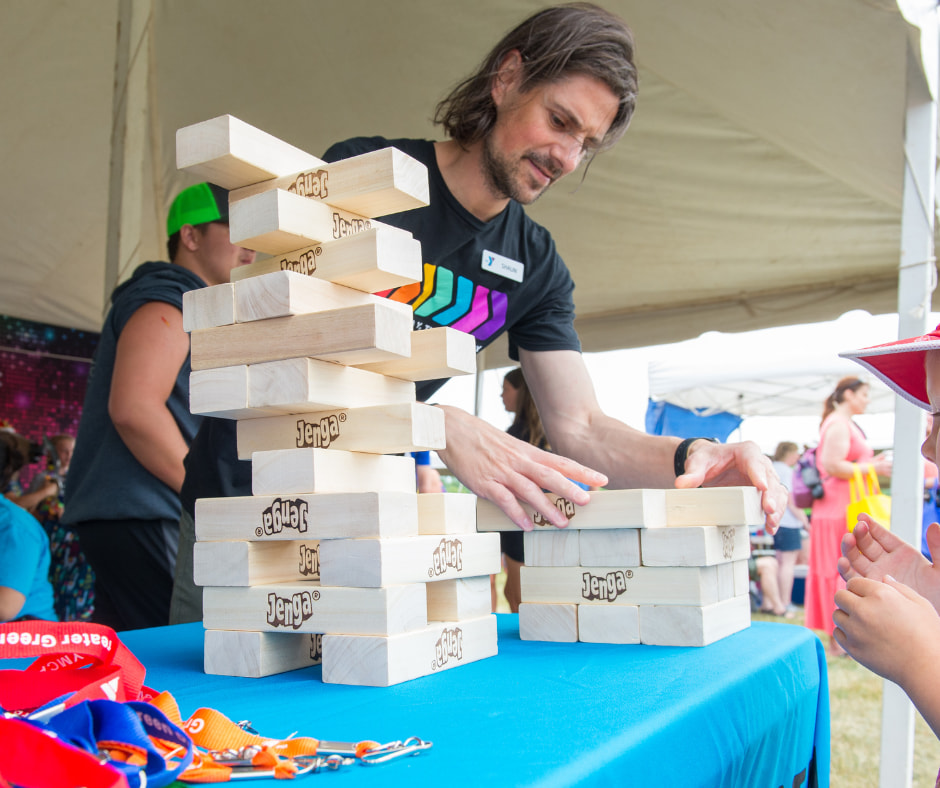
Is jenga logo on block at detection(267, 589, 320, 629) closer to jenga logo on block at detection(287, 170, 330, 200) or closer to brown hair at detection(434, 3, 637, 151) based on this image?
jenga logo on block at detection(287, 170, 330, 200)

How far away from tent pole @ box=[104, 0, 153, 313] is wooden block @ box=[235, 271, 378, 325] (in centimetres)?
268

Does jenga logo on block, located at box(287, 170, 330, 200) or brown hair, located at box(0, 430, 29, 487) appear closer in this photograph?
jenga logo on block, located at box(287, 170, 330, 200)

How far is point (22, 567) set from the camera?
2.80 m

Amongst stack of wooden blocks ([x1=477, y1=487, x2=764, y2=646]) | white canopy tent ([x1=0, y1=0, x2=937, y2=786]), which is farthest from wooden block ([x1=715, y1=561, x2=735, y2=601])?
white canopy tent ([x1=0, y1=0, x2=937, y2=786])

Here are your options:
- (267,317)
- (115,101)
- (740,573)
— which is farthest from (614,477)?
(115,101)

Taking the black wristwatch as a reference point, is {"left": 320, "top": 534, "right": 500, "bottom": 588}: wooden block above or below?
below

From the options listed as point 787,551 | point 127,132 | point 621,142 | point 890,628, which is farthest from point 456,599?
point 787,551

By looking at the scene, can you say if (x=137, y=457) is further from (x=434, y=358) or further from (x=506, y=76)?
(x=506, y=76)

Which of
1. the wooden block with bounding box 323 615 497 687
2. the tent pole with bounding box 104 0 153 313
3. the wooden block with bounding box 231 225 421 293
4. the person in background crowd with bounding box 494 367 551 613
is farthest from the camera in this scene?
the person in background crowd with bounding box 494 367 551 613

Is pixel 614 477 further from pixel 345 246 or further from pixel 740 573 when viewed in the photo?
pixel 345 246

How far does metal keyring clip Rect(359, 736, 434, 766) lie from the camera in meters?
0.69

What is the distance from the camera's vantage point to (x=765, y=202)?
460 cm

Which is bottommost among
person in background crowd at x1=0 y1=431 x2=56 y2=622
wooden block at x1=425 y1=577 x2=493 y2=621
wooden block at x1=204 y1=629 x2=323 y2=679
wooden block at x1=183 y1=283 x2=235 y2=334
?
person in background crowd at x1=0 y1=431 x2=56 y2=622

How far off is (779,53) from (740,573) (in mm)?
2638
